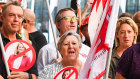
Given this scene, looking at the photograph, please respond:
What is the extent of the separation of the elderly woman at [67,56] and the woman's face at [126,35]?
31.2 inches

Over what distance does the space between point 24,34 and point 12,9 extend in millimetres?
1062

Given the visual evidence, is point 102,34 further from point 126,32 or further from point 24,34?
point 24,34

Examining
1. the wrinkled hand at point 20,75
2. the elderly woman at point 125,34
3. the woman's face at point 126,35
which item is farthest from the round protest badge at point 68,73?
the woman's face at point 126,35

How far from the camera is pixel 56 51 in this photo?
5172mm

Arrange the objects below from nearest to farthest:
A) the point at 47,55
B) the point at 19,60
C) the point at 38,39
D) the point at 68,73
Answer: the point at 68,73 < the point at 19,60 < the point at 47,55 < the point at 38,39

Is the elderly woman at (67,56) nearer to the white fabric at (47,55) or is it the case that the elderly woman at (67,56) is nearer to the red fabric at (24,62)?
the red fabric at (24,62)

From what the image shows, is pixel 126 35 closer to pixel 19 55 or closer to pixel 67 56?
pixel 67 56

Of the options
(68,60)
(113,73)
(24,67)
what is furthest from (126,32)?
(24,67)

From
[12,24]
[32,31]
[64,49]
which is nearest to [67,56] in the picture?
[64,49]

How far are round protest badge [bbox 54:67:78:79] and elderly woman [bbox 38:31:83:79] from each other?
71 millimetres

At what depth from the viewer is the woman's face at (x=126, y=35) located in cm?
529

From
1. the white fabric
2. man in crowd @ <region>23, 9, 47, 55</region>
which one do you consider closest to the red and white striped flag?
the white fabric

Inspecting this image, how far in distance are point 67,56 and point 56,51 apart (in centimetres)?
56

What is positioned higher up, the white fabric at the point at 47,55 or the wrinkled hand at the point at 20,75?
the white fabric at the point at 47,55
